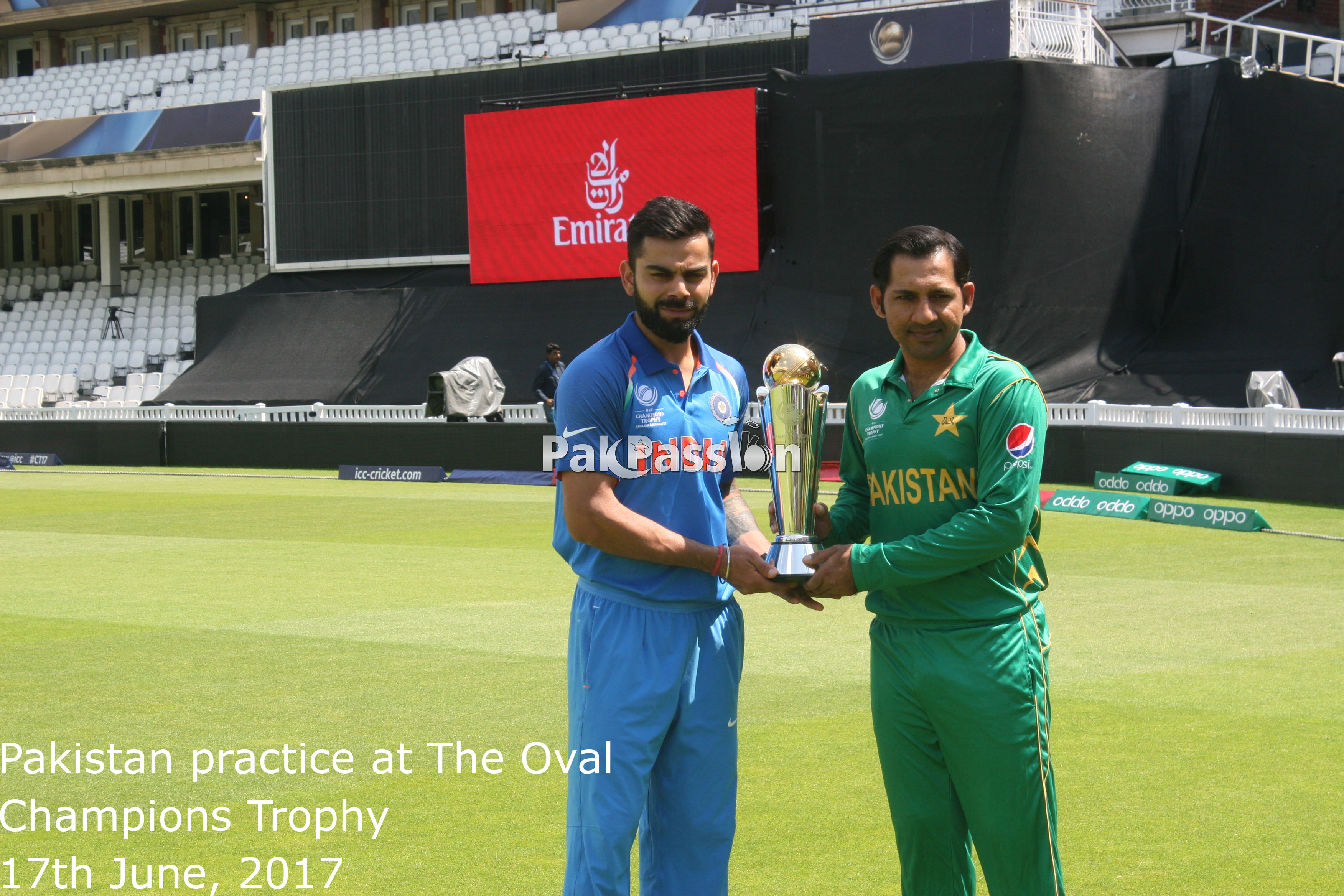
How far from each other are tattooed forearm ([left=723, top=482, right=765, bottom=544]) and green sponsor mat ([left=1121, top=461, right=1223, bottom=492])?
52.2 ft

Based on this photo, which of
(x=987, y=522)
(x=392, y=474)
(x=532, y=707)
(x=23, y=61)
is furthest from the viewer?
(x=23, y=61)

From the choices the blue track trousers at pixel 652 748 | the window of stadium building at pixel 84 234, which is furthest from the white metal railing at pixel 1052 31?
the window of stadium building at pixel 84 234

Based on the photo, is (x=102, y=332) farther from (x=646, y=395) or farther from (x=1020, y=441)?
(x=1020, y=441)

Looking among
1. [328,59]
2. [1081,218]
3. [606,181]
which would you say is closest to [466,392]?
[606,181]

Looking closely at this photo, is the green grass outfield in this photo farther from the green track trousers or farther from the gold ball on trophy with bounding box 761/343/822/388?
the gold ball on trophy with bounding box 761/343/822/388

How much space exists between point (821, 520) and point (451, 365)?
26.3 metres

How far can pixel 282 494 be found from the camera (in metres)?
21.4

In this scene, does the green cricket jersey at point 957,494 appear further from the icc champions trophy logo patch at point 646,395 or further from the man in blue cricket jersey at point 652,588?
the icc champions trophy logo patch at point 646,395

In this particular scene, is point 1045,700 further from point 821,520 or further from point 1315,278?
point 1315,278

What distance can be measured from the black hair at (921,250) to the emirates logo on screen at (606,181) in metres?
25.2

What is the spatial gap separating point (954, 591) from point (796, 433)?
26.5 inches

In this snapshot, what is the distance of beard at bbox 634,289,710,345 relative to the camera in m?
3.88

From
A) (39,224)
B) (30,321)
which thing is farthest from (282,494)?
(39,224)

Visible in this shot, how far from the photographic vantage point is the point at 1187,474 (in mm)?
18906
